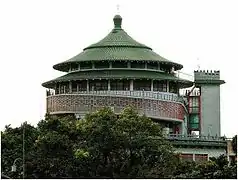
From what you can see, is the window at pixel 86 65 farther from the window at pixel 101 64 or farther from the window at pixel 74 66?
the window at pixel 74 66

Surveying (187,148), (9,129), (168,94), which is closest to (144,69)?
(168,94)

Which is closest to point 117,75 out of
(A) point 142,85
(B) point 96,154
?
(A) point 142,85

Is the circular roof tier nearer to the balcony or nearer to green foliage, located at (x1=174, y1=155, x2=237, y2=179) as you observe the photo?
the balcony

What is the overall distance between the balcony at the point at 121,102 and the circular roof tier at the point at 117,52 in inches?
115

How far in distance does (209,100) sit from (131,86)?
8.53m

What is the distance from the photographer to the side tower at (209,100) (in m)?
74.2

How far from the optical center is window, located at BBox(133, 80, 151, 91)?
70.8 meters

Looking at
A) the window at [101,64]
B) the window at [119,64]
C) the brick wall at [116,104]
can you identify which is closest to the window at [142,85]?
the window at [119,64]

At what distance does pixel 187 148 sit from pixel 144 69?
8.40 m

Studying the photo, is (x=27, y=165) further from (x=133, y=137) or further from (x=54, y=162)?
(x=133, y=137)

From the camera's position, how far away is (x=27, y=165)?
46.4m

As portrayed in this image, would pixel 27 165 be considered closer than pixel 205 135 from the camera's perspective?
Yes

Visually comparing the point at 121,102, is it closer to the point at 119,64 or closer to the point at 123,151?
the point at 119,64

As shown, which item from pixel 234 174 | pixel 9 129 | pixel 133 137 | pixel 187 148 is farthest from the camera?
pixel 187 148
